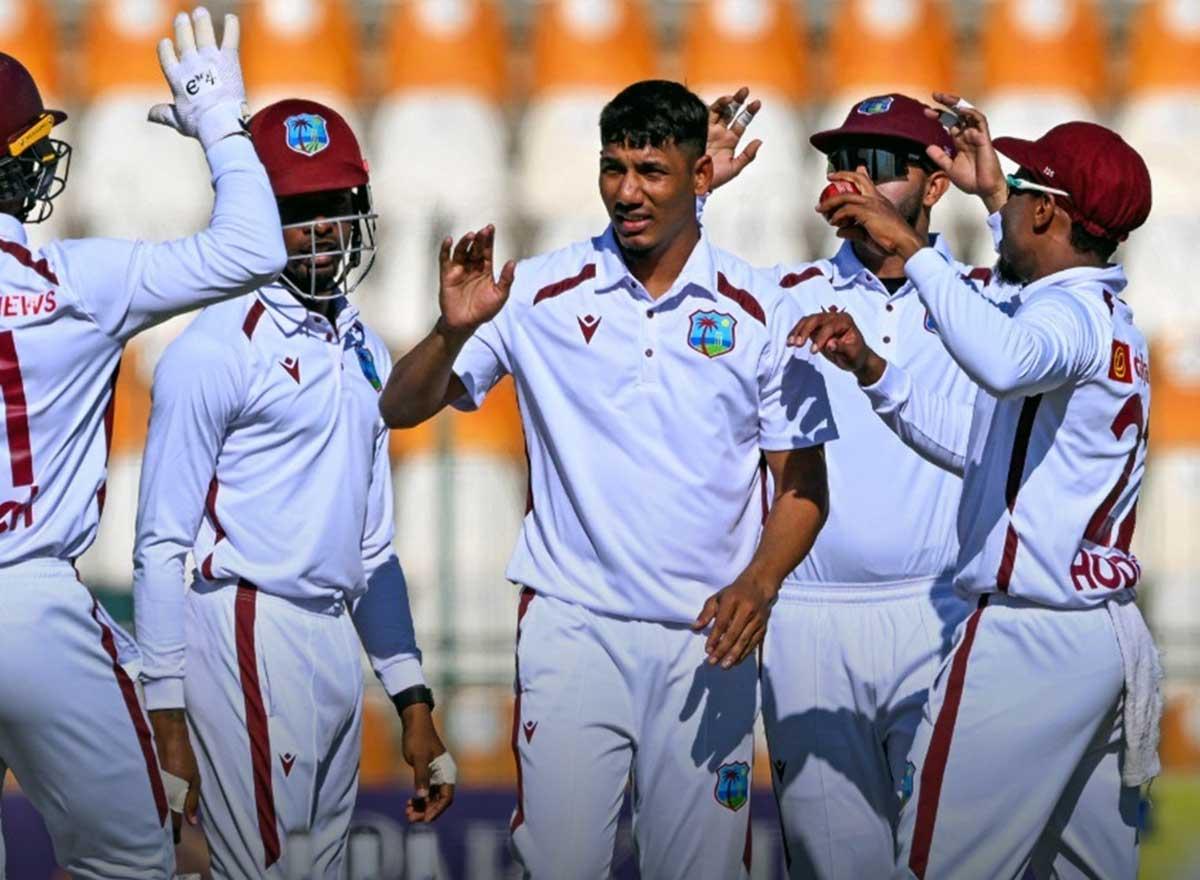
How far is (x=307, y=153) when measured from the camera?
215 inches

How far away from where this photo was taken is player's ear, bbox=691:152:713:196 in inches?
206

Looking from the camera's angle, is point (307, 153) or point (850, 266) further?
point (850, 266)

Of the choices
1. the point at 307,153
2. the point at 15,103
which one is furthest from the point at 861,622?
the point at 15,103

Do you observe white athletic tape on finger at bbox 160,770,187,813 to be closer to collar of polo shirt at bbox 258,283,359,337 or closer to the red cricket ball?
collar of polo shirt at bbox 258,283,359,337

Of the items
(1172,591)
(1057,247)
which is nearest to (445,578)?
(1172,591)

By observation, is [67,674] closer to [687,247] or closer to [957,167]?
[687,247]

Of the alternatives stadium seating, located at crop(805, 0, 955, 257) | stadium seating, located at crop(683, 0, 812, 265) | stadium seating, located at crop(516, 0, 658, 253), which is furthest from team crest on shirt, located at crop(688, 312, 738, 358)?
stadium seating, located at crop(805, 0, 955, 257)

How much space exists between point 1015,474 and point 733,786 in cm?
93

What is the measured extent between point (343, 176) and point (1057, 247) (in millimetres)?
1684

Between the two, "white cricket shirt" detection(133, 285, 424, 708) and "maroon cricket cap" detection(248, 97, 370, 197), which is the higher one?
"maroon cricket cap" detection(248, 97, 370, 197)

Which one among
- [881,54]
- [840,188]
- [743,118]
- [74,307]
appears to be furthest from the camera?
[881,54]

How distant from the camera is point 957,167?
17.6 ft

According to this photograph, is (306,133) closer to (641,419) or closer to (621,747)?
(641,419)

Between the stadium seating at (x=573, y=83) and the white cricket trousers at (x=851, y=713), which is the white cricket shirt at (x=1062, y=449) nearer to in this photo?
the white cricket trousers at (x=851, y=713)
